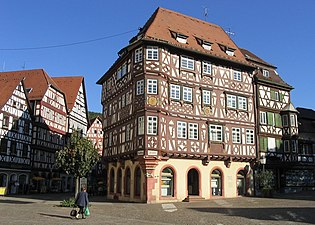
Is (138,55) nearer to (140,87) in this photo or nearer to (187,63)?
(140,87)

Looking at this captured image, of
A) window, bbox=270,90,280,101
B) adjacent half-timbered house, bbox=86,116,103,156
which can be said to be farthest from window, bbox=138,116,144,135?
adjacent half-timbered house, bbox=86,116,103,156

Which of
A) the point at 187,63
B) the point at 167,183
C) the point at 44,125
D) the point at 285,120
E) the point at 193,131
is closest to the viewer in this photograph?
the point at 167,183

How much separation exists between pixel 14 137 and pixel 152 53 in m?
23.8

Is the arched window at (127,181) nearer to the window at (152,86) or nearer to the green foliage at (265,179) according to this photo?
the window at (152,86)

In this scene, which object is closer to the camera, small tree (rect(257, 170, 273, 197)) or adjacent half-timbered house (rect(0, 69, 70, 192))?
small tree (rect(257, 170, 273, 197))

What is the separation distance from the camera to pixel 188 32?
112 ft

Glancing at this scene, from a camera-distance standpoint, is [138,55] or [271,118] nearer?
[138,55]

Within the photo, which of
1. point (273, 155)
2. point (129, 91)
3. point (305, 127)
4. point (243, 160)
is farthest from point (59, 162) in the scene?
point (305, 127)

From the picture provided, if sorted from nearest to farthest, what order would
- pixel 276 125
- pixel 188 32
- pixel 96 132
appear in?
pixel 188 32 < pixel 276 125 < pixel 96 132

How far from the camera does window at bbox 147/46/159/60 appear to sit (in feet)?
97.2

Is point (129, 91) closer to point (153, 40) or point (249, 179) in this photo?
point (153, 40)

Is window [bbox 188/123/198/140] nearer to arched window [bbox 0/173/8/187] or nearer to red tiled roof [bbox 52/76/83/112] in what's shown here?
arched window [bbox 0/173/8/187]

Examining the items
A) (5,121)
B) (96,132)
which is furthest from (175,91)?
(96,132)

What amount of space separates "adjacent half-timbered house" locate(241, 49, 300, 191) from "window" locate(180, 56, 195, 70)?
7.92 meters
